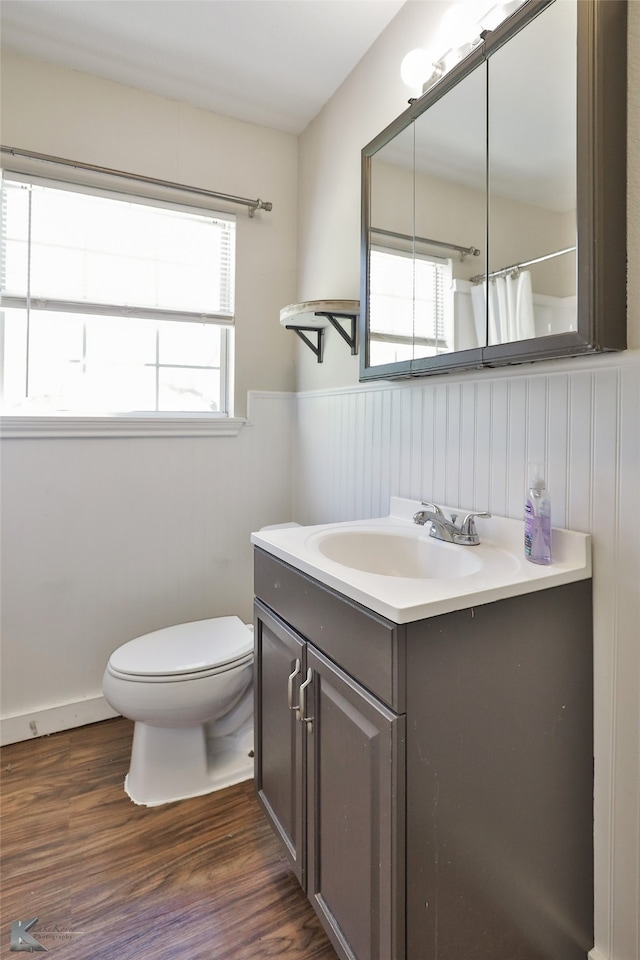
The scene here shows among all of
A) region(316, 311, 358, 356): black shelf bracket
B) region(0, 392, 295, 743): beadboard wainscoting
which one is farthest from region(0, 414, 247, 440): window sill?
region(316, 311, 358, 356): black shelf bracket

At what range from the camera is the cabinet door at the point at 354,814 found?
0.81 m

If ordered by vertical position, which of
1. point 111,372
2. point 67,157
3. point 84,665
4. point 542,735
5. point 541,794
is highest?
point 67,157

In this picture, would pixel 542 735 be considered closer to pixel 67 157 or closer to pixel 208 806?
pixel 208 806

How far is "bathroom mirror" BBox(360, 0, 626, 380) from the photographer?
36.5 inches

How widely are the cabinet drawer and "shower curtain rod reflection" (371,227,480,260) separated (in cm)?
89

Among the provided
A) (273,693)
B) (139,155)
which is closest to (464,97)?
(139,155)

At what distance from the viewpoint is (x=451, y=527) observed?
1.23 meters

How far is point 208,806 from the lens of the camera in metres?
1.53

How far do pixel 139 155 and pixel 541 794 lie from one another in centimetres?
242

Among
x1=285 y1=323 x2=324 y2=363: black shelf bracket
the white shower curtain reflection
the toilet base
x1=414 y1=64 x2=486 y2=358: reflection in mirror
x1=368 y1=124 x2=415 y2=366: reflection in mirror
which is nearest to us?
the white shower curtain reflection

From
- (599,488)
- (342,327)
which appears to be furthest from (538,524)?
(342,327)

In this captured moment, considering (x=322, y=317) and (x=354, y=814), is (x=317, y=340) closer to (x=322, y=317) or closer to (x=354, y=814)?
(x=322, y=317)

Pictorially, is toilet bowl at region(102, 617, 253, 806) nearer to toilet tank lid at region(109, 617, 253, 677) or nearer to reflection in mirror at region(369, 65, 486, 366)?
toilet tank lid at region(109, 617, 253, 677)
